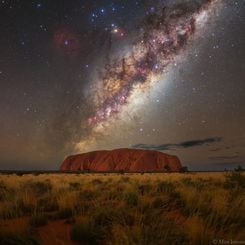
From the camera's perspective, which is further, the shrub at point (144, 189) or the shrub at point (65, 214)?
Result: the shrub at point (144, 189)

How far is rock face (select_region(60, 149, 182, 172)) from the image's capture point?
401ft

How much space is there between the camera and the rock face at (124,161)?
122m

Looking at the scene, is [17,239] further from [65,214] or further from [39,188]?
[39,188]

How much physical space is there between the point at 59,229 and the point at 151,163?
392ft

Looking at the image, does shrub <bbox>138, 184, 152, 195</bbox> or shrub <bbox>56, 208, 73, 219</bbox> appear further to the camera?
shrub <bbox>138, 184, 152, 195</bbox>

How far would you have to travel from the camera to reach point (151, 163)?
123 metres

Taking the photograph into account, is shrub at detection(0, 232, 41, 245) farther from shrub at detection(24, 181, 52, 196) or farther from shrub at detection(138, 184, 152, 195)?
shrub at detection(24, 181, 52, 196)

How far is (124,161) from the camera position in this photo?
5064 inches

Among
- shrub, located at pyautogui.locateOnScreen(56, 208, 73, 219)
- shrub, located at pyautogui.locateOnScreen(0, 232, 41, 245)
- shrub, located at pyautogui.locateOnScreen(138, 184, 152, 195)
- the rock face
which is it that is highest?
shrub, located at pyautogui.locateOnScreen(0, 232, 41, 245)

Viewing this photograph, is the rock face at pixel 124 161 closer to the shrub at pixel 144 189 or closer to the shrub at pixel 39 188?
the shrub at pixel 39 188

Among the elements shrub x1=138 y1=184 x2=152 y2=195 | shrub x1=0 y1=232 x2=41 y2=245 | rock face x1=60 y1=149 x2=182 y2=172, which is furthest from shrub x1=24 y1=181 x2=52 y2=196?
rock face x1=60 y1=149 x2=182 y2=172

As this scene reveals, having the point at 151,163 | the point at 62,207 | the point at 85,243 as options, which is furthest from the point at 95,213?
the point at 151,163

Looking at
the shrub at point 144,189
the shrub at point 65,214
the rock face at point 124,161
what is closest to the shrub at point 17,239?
the shrub at point 65,214

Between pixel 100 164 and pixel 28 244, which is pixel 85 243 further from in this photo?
pixel 100 164
